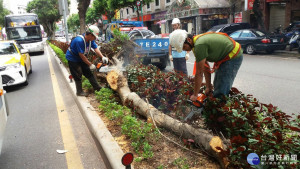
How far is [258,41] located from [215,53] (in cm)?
1082

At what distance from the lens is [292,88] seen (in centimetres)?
598

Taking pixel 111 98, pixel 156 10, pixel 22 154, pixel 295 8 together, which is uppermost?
pixel 156 10

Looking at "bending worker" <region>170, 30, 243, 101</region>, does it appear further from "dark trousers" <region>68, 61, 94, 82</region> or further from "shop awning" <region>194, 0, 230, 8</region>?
"shop awning" <region>194, 0, 230, 8</region>

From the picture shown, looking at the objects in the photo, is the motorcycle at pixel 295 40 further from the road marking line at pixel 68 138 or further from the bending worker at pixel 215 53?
the road marking line at pixel 68 138

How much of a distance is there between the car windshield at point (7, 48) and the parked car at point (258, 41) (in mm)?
10863

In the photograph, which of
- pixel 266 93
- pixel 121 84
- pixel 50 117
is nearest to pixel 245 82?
pixel 266 93

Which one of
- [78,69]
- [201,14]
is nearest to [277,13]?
[201,14]

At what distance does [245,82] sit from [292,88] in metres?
1.24

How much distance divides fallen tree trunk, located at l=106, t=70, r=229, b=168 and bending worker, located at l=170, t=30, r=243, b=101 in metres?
0.42

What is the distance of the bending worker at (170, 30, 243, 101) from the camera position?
2709mm

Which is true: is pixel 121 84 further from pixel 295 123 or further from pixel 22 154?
pixel 295 123

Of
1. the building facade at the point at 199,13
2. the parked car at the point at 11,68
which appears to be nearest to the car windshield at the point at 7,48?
the parked car at the point at 11,68

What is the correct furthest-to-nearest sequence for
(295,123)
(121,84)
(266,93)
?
(266,93)
(121,84)
(295,123)

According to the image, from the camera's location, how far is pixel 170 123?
10.4ft
